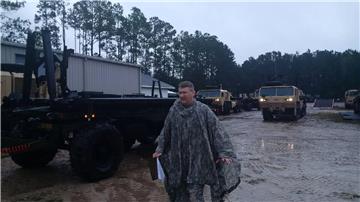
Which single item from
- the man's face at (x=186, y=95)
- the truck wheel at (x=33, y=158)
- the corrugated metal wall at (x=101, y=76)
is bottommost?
the truck wheel at (x=33, y=158)

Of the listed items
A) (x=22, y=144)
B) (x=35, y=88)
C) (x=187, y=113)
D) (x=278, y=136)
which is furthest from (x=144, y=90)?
(x=187, y=113)

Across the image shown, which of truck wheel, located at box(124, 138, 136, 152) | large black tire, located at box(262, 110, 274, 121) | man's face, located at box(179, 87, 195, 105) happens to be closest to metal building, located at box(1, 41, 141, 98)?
truck wheel, located at box(124, 138, 136, 152)

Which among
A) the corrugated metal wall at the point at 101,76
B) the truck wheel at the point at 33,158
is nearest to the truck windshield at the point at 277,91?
the corrugated metal wall at the point at 101,76

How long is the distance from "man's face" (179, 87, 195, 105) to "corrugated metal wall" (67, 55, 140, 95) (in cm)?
1602

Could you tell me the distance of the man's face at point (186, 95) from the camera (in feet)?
15.8

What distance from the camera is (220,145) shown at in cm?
475

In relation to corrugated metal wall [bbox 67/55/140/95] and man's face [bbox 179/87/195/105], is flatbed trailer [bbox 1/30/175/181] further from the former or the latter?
corrugated metal wall [bbox 67/55/140/95]

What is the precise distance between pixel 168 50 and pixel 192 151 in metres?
63.9

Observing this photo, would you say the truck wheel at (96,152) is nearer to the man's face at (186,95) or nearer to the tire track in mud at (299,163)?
the tire track in mud at (299,163)

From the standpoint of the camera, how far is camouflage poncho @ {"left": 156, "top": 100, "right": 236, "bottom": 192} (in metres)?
4.74

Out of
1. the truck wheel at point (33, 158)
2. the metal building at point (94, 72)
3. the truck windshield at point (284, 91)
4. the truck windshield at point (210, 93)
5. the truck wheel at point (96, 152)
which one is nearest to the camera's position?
the truck wheel at point (96, 152)

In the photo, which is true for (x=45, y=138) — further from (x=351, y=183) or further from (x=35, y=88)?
(x=351, y=183)

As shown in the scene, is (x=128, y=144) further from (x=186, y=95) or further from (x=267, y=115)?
(x=267, y=115)

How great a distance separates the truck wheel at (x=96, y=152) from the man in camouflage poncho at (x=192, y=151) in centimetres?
282
